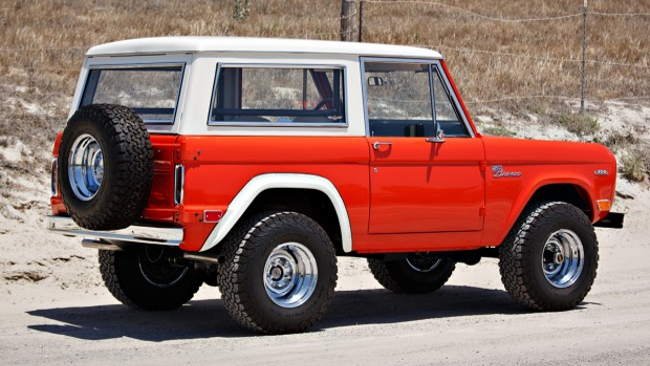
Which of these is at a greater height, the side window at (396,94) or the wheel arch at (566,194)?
the side window at (396,94)

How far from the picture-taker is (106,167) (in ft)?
25.5

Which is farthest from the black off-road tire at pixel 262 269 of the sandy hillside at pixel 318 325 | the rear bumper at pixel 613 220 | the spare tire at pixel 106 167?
the rear bumper at pixel 613 220

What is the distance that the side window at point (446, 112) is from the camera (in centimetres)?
918

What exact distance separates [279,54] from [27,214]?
4.19 metres

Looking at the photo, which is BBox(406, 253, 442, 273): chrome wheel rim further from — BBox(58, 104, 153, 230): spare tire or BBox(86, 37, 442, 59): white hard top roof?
BBox(58, 104, 153, 230): spare tire

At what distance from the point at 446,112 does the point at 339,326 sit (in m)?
1.78

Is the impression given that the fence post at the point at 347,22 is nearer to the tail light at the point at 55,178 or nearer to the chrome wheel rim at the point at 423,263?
the chrome wheel rim at the point at 423,263

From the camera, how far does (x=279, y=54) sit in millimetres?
8406

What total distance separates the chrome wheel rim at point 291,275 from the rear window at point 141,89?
3.85ft

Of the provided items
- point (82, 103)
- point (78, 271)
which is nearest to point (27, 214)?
point (78, 271)

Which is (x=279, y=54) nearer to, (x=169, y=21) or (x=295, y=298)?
(x=295, y=298)

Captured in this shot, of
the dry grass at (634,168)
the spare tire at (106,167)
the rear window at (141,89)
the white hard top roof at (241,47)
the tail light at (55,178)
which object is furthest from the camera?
the dry grass at (634,168)

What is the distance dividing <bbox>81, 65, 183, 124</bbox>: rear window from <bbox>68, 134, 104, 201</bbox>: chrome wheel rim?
505mm

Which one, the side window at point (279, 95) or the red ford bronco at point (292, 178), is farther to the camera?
the side window at point (279, 95)
